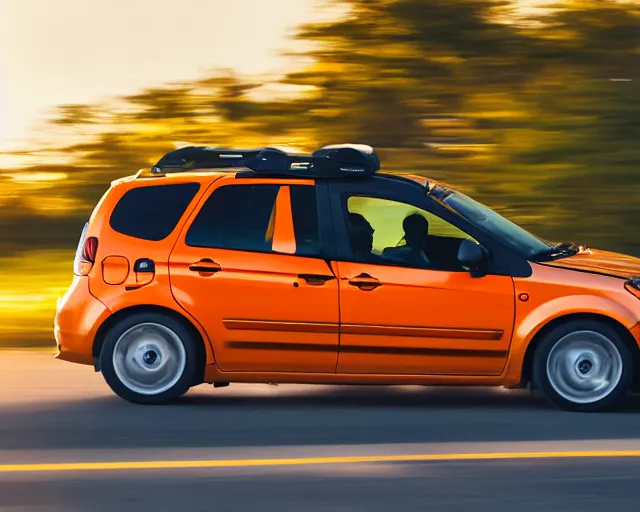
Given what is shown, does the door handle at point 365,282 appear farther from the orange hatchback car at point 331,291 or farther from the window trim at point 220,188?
the window trim at point 220,188

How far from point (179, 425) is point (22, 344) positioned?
4.46 meters

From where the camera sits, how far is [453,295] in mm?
8453

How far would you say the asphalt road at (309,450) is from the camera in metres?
6.29

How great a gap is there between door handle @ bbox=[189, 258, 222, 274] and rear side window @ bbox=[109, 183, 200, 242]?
0.31 meters

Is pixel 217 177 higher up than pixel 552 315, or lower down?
higher up

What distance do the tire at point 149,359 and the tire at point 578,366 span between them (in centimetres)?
220

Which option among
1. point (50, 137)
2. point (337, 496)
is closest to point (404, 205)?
point (337, 496)

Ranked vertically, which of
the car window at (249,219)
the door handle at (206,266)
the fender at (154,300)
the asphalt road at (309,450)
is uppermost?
the car window at (249,219)

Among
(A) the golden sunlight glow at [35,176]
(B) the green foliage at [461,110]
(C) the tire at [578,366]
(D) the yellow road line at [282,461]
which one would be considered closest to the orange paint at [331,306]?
(C) the tire at [578,366]

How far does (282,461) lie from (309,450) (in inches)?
12.6

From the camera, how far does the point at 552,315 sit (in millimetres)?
8367

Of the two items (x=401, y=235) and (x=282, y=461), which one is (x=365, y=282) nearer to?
Answer: (x=401, y=235)

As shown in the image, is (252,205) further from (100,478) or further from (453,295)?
(100,478)

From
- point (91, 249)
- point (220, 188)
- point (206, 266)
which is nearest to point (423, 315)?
point (206, 266)
